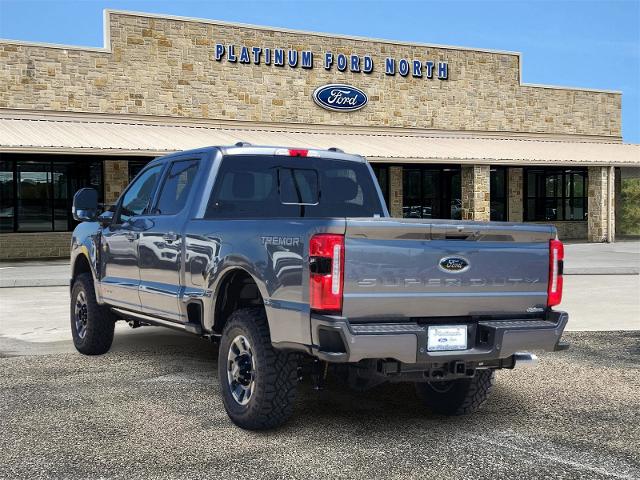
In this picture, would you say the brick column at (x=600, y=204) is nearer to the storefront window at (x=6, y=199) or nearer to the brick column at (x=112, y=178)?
the brick column at (x=112, y=178)

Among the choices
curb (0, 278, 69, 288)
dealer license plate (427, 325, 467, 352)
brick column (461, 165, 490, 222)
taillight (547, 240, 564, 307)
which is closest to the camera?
dealer license plate (427, 325, 467, 352)

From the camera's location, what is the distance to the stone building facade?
2558cm

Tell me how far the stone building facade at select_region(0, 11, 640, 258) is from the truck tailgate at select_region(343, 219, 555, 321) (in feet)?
58.8

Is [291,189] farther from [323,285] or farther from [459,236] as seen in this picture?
[323,285]

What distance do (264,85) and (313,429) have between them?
78.7 feet

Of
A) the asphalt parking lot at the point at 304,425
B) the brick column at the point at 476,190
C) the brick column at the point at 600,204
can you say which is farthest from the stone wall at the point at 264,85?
the asphalt parking lot at the point at 304,425

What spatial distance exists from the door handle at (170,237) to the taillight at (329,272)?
7.00 ft

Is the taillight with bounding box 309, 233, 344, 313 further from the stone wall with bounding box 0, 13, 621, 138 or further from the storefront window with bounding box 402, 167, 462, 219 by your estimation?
the storefront window with bounding box 402, 167, 462, 219

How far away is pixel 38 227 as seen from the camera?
25.8 m

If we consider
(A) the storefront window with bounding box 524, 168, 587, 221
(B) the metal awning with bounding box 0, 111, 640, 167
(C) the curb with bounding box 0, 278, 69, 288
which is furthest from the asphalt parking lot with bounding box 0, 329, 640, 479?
(A) the storefront window with bounding box 524, 168, 587, 221

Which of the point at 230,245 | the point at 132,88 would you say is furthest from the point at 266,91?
the point at 230,245

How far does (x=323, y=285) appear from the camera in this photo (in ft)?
16.8

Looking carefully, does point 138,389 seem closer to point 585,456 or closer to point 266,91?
point 585,456

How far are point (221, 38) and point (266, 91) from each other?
235 centimetres
